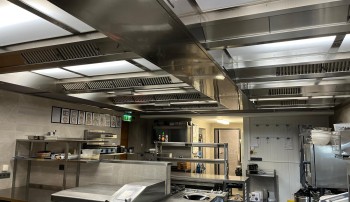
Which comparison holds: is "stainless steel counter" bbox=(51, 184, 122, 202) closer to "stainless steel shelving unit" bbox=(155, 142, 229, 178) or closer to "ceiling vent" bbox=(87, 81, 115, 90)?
"ceiling vent" bbox=(87, 81, 115, 90)

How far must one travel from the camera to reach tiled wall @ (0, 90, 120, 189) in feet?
13.1

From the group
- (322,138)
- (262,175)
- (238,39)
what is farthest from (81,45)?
(262,175)

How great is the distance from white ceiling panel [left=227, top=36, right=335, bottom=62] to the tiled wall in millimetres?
3584

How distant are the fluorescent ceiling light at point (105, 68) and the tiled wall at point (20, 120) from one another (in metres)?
1.81

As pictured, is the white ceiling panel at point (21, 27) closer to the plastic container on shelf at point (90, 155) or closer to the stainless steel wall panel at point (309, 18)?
the stainless steel wall panel at point (309, 18)

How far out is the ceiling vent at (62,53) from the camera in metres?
1.99

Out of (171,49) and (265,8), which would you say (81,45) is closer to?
(171,49)

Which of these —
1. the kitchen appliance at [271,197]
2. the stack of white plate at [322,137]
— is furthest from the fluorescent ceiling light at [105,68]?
the kitchen appliance at [271,197]

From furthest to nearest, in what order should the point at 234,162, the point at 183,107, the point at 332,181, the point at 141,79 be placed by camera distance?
the point at 234,162
the point at 183,107
the point at 332,181
the point at 141,79

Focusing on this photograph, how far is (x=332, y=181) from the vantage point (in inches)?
140

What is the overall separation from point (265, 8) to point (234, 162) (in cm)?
894

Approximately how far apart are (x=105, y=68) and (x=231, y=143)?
806 cm

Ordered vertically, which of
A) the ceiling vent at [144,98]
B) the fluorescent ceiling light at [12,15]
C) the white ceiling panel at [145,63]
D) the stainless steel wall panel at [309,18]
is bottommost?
the ceiling vent at [144,98]

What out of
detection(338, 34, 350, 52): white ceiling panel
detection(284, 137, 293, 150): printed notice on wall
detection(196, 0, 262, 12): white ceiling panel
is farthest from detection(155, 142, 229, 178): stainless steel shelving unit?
detection(196, 0, 262, 12): white ceiling panel
